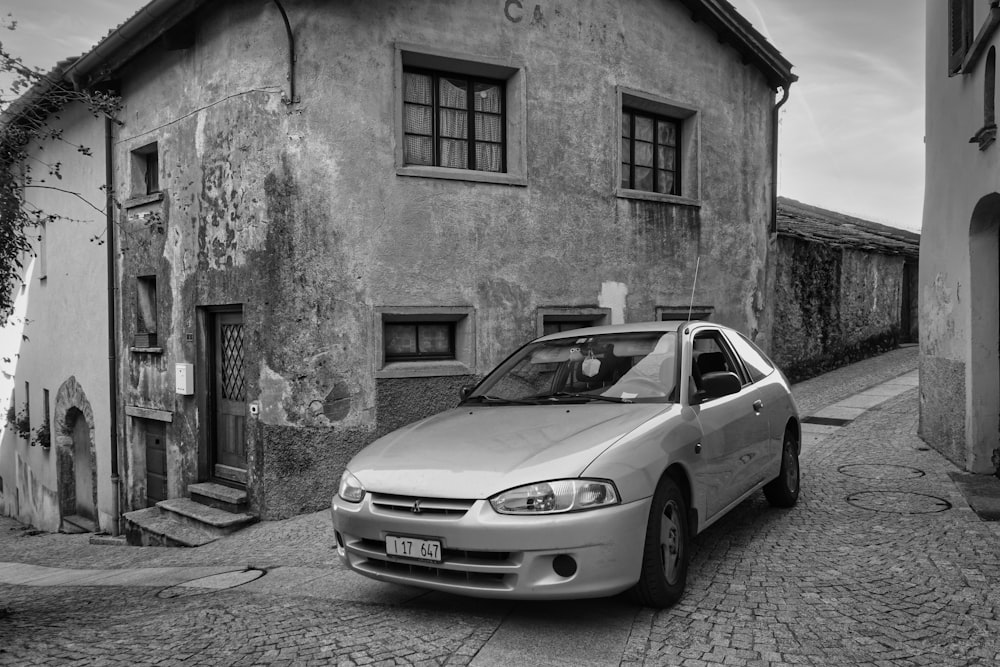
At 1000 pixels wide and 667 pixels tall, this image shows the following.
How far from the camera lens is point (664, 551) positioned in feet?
14.1

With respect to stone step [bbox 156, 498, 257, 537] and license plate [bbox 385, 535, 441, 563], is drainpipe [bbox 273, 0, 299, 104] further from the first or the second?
license plate [bbox 385, 535, 441, 563]

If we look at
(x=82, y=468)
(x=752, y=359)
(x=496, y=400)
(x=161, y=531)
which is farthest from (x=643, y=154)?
(x=82, y=468)

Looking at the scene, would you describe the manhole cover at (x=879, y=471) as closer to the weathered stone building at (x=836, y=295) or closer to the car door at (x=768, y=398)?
the car door at (x=768, y=398)

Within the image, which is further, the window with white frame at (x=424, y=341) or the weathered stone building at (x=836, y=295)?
the weathered stone building at (x=836, y=295)

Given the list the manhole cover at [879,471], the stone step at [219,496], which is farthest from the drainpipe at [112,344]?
the manhole cover at [879,471]

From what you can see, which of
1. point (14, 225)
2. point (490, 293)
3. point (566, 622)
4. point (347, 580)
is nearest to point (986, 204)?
point (490, 293)

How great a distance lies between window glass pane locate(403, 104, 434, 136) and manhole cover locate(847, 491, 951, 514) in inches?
237

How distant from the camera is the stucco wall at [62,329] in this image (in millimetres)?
12562

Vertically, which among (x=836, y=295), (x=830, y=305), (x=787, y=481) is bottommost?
(x=787, y=481)

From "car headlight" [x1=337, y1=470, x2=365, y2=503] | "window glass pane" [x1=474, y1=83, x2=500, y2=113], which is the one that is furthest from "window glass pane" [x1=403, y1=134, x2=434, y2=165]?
"car headlight" [x1=337, y1=470, x2=365, y2=503]

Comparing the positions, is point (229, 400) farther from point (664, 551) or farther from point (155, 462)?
point (664, 551)

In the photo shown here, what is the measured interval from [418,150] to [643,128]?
383cm

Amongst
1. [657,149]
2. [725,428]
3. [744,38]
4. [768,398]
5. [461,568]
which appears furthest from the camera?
[744,38]

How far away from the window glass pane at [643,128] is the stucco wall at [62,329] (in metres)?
7.51
